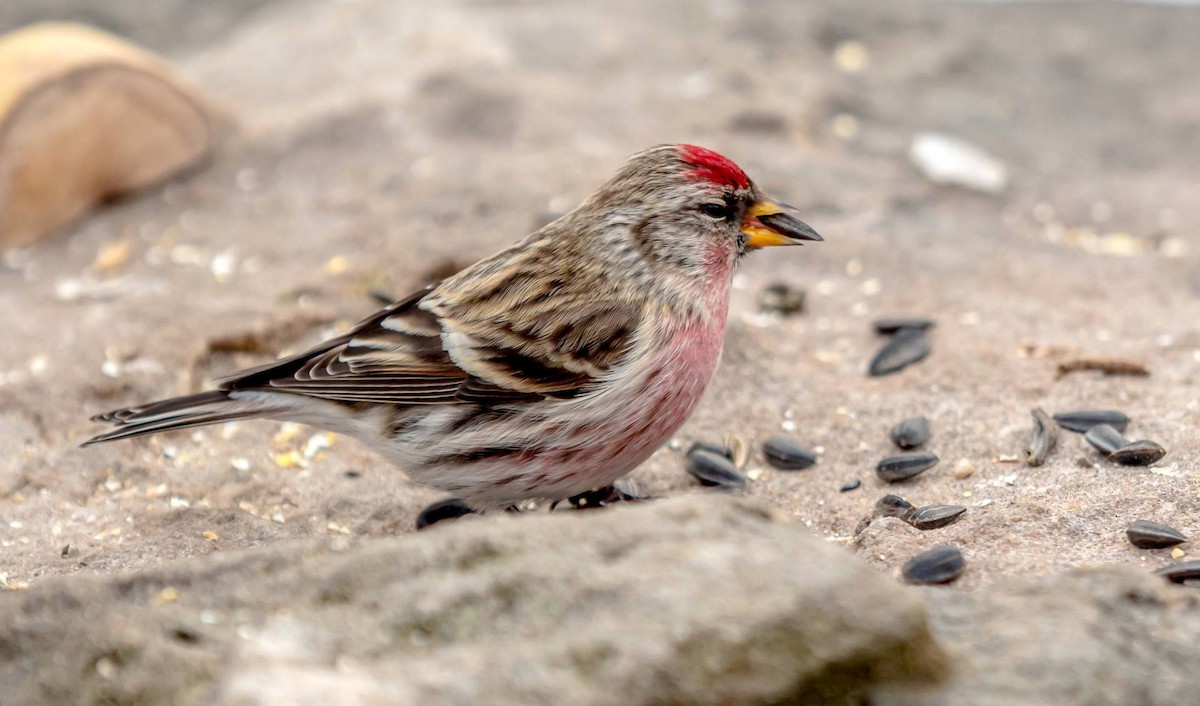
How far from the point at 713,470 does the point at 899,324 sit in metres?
1.36

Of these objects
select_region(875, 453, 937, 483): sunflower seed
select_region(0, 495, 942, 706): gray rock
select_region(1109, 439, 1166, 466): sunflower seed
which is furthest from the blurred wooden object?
select_region(1109, 439, 1166, 466): sunflower seed

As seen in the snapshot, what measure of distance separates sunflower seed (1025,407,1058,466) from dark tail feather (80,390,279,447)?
7.76ft

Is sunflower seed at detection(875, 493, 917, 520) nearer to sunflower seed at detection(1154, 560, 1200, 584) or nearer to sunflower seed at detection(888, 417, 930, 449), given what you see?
sunflower seed at detection(888, 417, 930, 449)

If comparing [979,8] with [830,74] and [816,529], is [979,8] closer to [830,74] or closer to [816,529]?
[830,74]

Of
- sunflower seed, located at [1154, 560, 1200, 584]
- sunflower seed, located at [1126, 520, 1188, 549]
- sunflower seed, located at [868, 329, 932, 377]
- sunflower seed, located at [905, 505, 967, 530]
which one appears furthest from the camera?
sunflower seed, located at [868, 329, 932, 377]

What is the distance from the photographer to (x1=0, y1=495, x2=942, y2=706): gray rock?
2.27 meters

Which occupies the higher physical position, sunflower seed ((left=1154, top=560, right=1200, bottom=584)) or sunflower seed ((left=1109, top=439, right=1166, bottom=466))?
sunflower seed ((left=1154, top=560, right=1200, bottom=584))

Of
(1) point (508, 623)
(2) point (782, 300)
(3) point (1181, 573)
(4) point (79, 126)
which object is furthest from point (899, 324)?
(4) point (79, 126)

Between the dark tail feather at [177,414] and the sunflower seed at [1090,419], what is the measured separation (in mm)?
2552

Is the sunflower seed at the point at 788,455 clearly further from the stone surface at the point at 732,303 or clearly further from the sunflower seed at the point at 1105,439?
the sunflower seed at the point at 1105,439

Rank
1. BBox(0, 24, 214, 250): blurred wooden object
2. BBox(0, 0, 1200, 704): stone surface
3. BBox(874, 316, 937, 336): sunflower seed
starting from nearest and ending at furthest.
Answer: BBox(0, 0, 1200, 704): stone surface → BBox(874, 316, 937, 336): sunflower seed → BBox(0, 24, 214, 250): blurred wooden object

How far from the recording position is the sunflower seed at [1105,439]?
13.2ft

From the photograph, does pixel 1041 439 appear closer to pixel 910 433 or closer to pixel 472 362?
pixel 910 433

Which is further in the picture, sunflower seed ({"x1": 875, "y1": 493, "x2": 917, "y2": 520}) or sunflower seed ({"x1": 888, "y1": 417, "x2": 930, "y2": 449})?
sunflower seed ({"x1": 888, "y1": 417, "x2": 930, "y2": 449})
